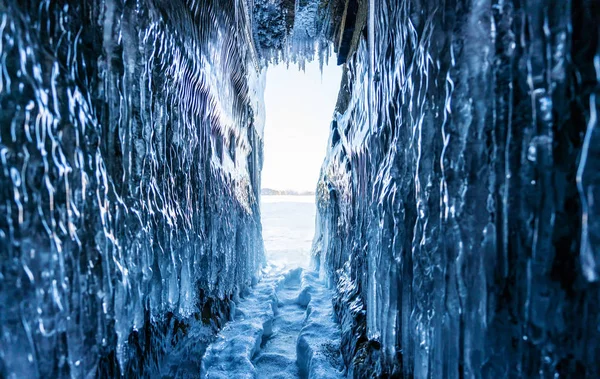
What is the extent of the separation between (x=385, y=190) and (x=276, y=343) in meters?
2.36

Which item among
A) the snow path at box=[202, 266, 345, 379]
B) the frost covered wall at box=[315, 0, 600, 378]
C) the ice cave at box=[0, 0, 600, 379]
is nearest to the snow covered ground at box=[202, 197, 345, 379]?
the snow path at box=[202, 266, 345, 379]

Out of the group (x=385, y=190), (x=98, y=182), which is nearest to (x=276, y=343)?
(x=385, y=190)

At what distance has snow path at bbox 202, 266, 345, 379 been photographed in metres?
2.42

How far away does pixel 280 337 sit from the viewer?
3393mm

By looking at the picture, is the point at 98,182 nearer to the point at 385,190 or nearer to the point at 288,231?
the point at 385,190

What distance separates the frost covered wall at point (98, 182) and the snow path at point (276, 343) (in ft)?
1.94

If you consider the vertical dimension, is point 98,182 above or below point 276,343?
above

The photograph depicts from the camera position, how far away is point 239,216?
13.2ft

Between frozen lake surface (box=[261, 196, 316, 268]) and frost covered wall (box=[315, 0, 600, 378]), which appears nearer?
frost covered wall (box=[315, 0, 600, 378])

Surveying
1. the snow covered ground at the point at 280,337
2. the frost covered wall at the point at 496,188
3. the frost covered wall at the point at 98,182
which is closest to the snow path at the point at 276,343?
the snow covered ground at the point at 280,337

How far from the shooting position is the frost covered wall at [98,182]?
3.27ft

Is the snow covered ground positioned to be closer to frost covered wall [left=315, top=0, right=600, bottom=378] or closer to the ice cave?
the ice cave

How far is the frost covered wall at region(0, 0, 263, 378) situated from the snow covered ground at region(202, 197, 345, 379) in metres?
0.60

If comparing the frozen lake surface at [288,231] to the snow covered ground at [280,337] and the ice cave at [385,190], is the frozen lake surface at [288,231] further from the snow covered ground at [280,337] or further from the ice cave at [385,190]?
the ice cave at [385,190]
